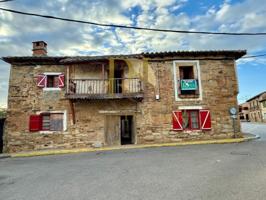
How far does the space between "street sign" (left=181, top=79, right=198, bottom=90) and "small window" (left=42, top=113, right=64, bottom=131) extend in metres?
7.59

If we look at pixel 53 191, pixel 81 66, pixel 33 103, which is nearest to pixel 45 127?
pixel 33 103

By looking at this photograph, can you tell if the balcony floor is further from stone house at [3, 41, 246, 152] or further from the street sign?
the street sign

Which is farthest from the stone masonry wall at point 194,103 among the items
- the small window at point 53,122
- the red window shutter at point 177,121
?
the small window at point 53,122

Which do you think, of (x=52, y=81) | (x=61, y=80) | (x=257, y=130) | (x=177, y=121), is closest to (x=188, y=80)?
(x=177, y=121)

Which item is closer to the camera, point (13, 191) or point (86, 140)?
point (13, 191)

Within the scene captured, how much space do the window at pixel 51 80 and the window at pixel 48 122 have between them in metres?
1.73

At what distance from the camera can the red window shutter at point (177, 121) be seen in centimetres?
1264

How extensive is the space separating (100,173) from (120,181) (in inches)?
43.5

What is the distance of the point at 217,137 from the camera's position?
41.4ft

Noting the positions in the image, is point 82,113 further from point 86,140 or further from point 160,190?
point 160,190

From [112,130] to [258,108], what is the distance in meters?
39.4

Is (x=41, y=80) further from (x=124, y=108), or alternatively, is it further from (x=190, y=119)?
(x=190, y=119)

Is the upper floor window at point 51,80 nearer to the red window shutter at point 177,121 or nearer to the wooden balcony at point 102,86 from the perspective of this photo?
the wooden balcony at point 102,86

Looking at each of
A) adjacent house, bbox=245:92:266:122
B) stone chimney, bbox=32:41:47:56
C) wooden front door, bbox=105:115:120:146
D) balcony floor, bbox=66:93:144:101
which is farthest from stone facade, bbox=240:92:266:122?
stone chimney, bbox=32:41:47:56
